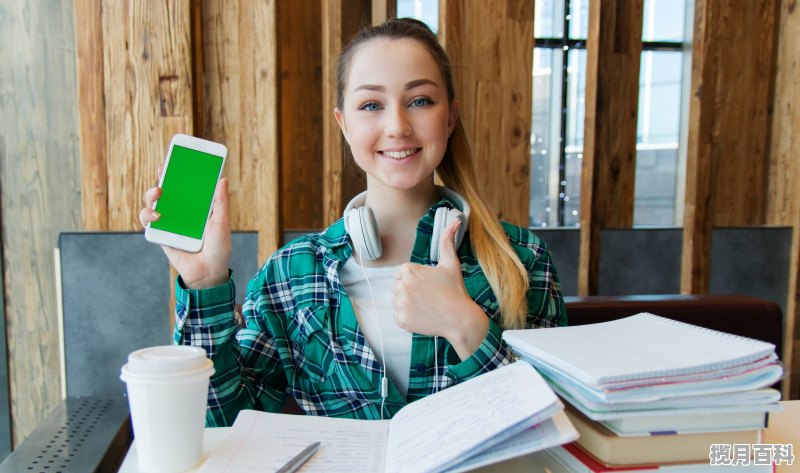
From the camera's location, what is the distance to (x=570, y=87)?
12.4ft

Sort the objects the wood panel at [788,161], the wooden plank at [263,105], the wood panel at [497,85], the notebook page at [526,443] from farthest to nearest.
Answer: the wood panel at [788,161] → the wood panel at [497,85] → the wooden plank at [263,105] → the notebook page at [526,443]

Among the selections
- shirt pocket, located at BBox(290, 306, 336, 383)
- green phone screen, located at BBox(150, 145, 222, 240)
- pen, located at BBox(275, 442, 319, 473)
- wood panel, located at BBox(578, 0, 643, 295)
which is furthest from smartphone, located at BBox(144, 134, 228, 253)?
wood panel, located at BBox(578, 0, 643, 295)

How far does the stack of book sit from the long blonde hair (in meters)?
0.47

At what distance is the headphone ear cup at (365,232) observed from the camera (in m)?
1.18

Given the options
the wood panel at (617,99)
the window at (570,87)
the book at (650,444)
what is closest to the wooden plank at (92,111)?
the book at (650,444)

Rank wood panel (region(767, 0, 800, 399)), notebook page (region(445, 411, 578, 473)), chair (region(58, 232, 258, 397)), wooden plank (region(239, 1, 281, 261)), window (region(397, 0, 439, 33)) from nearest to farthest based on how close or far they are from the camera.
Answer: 1. notebook page (region(445, 411, 578, 473))
2. chair (region(58, 232, 258, 397))
3. wooden plank (region(239, 1, 281, 261))
4. wood panel (region(767, 0, 800, 399))
5. window (region(397, 0, 439, 33))

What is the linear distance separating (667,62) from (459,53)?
2.23 metres

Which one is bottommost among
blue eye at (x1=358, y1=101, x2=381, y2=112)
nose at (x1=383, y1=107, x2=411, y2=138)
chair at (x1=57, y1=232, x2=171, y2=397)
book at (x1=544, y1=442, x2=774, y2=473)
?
chair at (x1=57, y1=232, x2=171, y2=397)

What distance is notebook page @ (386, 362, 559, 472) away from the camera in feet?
1.85

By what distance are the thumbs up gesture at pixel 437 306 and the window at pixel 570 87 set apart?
2.99 m

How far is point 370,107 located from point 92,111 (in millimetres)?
1440

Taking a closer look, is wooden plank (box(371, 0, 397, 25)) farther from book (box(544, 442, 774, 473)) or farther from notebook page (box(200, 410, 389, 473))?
book (box(544, 442, 774, 473))

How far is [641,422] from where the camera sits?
1.99 feet

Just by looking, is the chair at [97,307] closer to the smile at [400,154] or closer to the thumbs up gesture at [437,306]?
the smile at [400,154]
